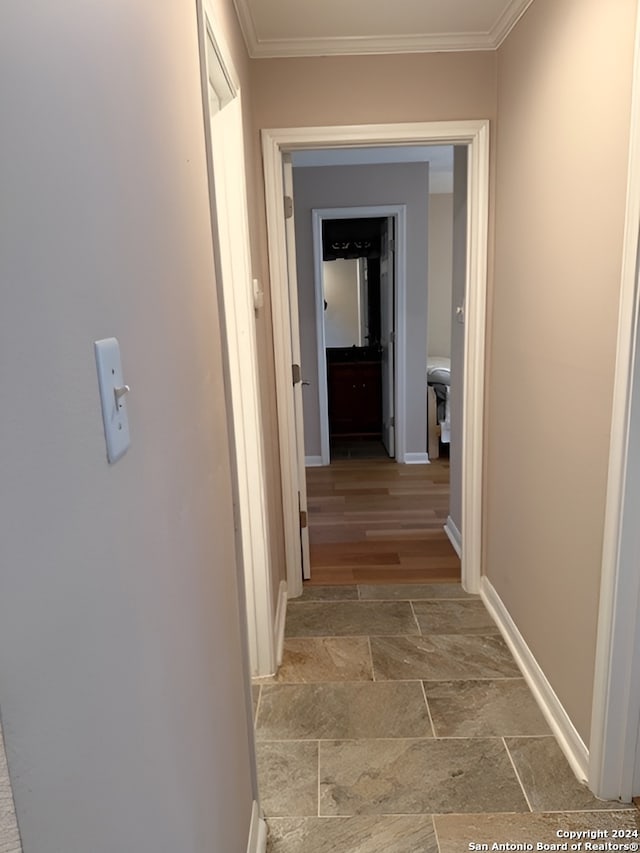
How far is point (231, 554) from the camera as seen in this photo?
1266 mm

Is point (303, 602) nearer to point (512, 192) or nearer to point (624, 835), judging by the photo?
point (624, 835)

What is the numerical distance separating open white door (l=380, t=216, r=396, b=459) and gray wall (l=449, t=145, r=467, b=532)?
160 cm

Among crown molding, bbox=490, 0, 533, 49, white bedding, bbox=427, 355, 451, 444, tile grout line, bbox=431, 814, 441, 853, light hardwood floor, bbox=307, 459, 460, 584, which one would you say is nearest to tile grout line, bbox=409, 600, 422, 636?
light hardwood floor, bbox=307, 459, 460, 584

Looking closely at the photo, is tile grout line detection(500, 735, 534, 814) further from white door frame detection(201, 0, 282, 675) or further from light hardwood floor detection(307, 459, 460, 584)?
light hardwood floor detection(307, 459, 460, 584)

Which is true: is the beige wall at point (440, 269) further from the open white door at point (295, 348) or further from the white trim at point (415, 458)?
the open white door at point (295, 348)

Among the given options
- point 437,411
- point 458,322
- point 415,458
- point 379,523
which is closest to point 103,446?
point 458,322

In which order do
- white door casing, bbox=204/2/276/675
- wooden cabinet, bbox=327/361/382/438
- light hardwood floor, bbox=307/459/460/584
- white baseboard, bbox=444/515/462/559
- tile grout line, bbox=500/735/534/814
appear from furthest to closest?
wooden cabinet, bbox=327/361/382/438 < white baseboard, bbox=444/515/462/559 < light hardwood floor, bbox=307/459/460/584 < white door casing, bbox=204/2/276/675 < tile grout line, bbox=500/735/534/814

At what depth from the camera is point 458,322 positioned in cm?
295

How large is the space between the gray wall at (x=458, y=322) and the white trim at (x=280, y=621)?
3.41 feet

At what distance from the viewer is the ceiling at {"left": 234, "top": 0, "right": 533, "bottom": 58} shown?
1909mm

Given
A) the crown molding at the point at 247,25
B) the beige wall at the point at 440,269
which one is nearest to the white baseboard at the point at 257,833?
the crown molding at the point at 247,25

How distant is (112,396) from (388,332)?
438 cm

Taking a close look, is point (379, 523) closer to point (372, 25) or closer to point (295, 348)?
point (295, 348)

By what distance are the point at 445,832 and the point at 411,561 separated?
1572mm
